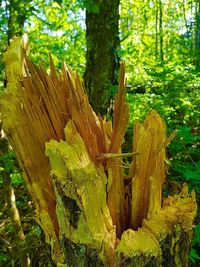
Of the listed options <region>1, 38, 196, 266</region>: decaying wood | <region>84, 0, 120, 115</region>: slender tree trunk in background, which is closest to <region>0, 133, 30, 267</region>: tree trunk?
<region>84, 0, 120, 115</region>: slender tree trunk in background

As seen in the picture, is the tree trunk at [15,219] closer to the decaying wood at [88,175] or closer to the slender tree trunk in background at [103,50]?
the slender tree trunk in background at [103,50]

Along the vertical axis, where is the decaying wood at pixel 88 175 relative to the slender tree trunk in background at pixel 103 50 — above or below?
below

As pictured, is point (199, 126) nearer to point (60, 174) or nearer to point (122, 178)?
point (122, 178)

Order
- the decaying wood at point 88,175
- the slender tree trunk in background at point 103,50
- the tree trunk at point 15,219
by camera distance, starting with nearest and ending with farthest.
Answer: the decaying wood at point 88,175
the tree trunk at point 15,219
the slender tree trunk in background at point 103,50

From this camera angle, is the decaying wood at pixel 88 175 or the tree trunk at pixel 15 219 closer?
the decaying wood at pixel 88 175

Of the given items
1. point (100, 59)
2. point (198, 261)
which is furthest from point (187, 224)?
point (100, 59)

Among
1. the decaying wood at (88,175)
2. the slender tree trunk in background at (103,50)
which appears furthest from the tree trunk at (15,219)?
the decaying wood at (88,175)
